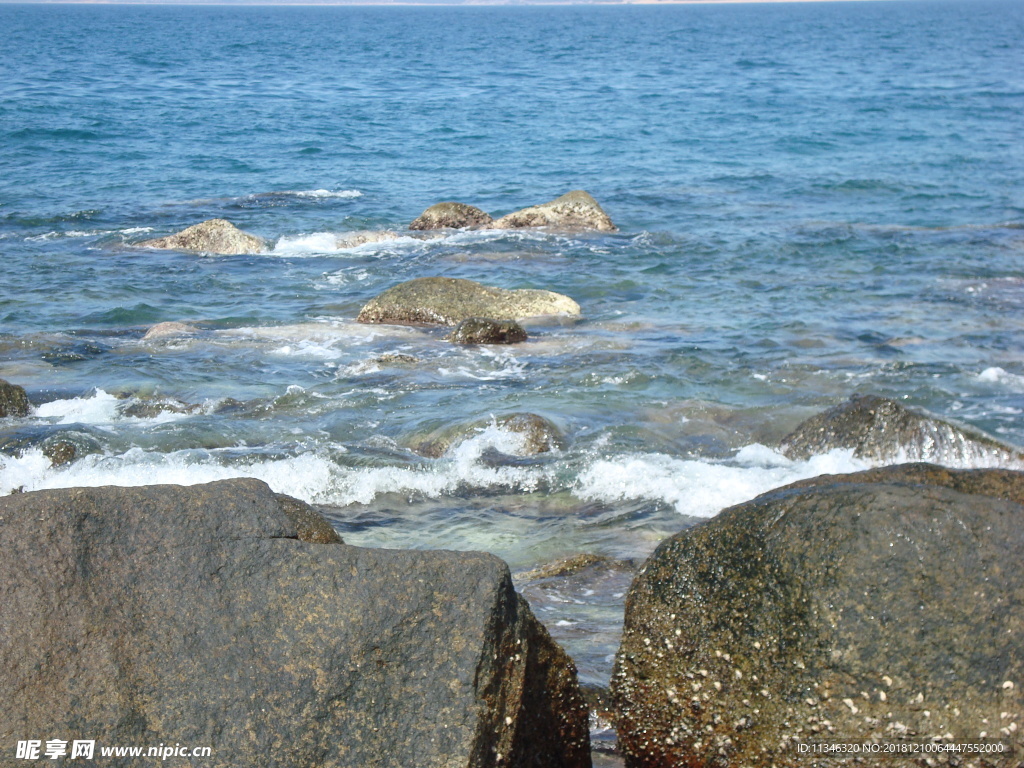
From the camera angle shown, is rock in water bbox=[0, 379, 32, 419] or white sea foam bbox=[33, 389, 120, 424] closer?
rock in water bbox=[0, 379, 32, 419]

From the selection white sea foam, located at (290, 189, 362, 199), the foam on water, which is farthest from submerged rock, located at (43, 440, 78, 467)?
white sea foam, located at (290, 189, 362, 199)

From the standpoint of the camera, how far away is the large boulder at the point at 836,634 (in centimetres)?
339

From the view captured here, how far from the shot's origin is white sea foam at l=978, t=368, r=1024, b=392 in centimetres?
1080

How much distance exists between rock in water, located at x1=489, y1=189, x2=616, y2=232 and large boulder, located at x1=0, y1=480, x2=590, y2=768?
16.0 m

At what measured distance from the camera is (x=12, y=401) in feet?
30.3

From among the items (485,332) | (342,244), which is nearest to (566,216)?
(342,244)

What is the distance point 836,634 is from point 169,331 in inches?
422

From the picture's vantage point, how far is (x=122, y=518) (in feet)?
10.6

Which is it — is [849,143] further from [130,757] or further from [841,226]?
[130,757]

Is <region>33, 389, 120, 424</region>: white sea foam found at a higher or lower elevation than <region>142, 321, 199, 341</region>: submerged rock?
higher

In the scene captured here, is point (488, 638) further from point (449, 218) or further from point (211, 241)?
point (449, 218)

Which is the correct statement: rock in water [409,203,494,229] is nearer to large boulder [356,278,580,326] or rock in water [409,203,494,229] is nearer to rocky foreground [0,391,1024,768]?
large boulder [356,278,580,326]

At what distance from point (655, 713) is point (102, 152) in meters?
25.7

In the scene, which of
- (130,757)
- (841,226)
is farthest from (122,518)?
(841,226)
